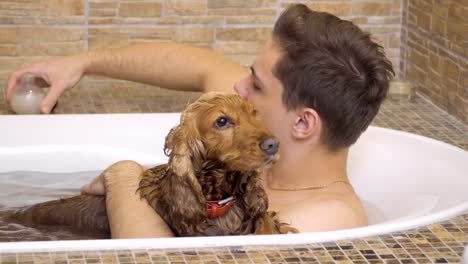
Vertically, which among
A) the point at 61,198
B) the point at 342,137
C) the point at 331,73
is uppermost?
the point at 331,73

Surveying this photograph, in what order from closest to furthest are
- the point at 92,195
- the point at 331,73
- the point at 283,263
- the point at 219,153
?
the point at 283,263 < the point at 219,153 < the point at 331,73 < the point at 92,195

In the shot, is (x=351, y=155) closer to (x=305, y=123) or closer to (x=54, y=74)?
(x=305, y=123)

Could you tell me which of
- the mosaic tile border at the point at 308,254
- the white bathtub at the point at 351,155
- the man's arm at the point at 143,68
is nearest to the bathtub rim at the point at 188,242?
the mosaic tile border at the point at 308,254

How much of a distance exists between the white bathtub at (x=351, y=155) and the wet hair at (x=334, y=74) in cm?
35

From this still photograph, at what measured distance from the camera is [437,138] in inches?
131

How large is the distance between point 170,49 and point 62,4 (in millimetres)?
775

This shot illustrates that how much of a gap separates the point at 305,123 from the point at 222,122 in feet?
1.28


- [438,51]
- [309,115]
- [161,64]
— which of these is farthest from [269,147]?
[438,51]

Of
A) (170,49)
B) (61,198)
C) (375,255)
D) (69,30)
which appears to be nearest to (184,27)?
(69,30)

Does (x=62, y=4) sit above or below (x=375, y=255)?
above

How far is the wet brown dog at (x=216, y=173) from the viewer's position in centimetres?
218

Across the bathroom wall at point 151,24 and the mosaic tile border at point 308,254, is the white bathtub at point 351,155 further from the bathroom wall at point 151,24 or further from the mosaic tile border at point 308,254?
the bathroom wall at point 151,24

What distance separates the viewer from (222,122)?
7.25ft

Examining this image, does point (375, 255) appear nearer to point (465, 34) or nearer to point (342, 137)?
point (342, 137)
